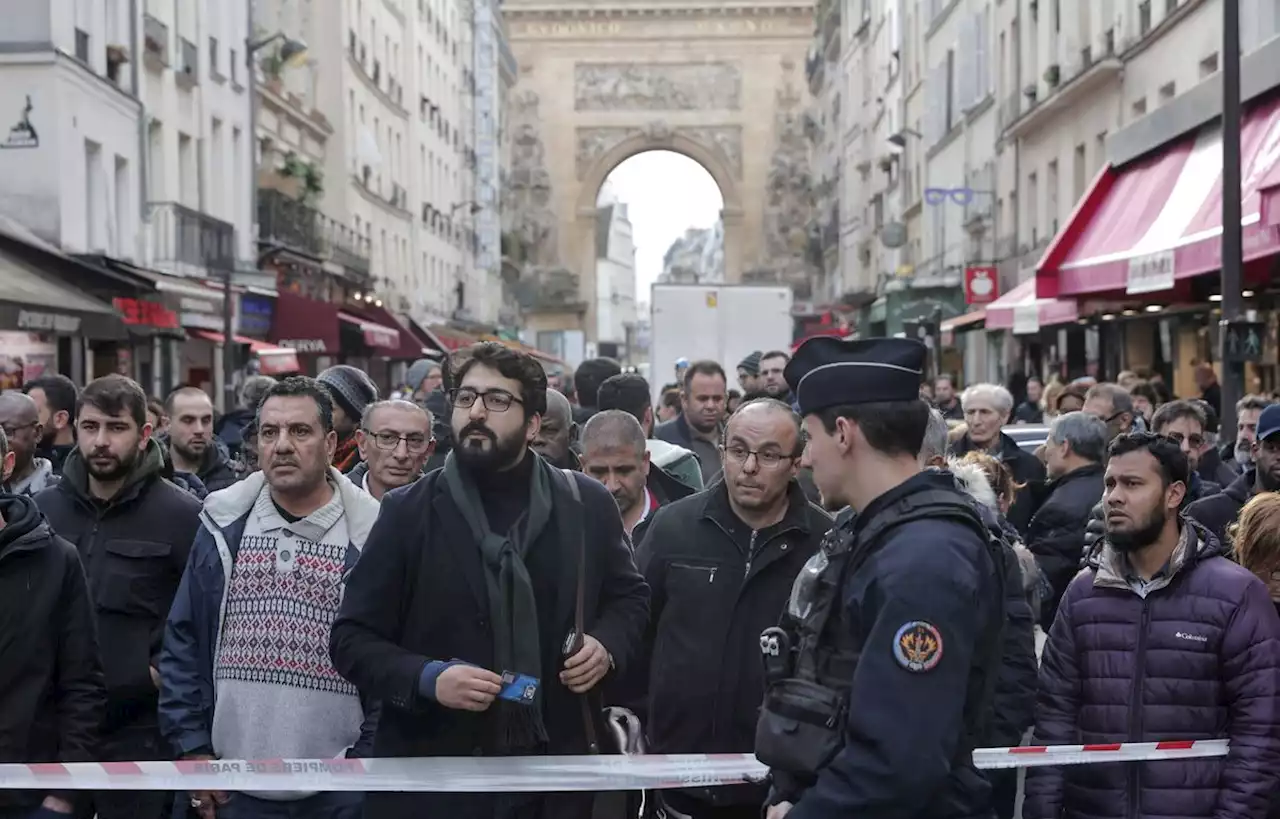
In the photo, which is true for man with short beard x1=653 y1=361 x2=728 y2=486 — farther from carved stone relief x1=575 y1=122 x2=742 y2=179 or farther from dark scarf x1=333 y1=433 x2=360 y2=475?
carved stone relief x1=575 y1=122 x2=742 y2=179

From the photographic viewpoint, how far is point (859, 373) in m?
3.82

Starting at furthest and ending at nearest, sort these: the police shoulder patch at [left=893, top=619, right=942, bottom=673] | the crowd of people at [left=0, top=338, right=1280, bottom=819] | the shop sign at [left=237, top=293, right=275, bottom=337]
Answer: the shop sign at [left=237, top=293, right=275, bottom=337] < the crowd of people at [left=0, top=338, right=1280, bottom=819] < the police shoulder patch at [left=893, top=619, right=942, bottom=673]

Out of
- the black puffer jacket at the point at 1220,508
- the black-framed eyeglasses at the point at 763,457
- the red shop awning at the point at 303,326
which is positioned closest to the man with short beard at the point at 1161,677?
the black-framed eyeglasses at the point at 763,457

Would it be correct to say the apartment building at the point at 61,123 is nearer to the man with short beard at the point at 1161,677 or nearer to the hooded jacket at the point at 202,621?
the hooded jacket at the point at 202,621

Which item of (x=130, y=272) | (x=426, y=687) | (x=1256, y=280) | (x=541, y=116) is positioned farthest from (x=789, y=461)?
(x=541, y=116)

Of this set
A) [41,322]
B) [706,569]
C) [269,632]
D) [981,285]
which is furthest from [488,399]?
[981,285]

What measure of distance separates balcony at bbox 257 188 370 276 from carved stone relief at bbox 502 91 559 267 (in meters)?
40.8

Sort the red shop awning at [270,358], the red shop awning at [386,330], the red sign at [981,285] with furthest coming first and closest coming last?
the red shop awning at [386,330], the red sign at [981,285], the red shop awning at [270,358]

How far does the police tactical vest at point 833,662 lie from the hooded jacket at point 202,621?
84.3 inches

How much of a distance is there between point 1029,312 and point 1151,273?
5.96m

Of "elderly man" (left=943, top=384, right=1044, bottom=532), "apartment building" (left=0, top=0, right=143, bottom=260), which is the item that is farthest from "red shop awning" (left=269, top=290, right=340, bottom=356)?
"elderly man" (left=943, top=384, right=1044, bottom=532)

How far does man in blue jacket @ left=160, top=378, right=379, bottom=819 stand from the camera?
5570 mm

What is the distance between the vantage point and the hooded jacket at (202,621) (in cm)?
564

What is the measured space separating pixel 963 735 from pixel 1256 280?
1342cm
